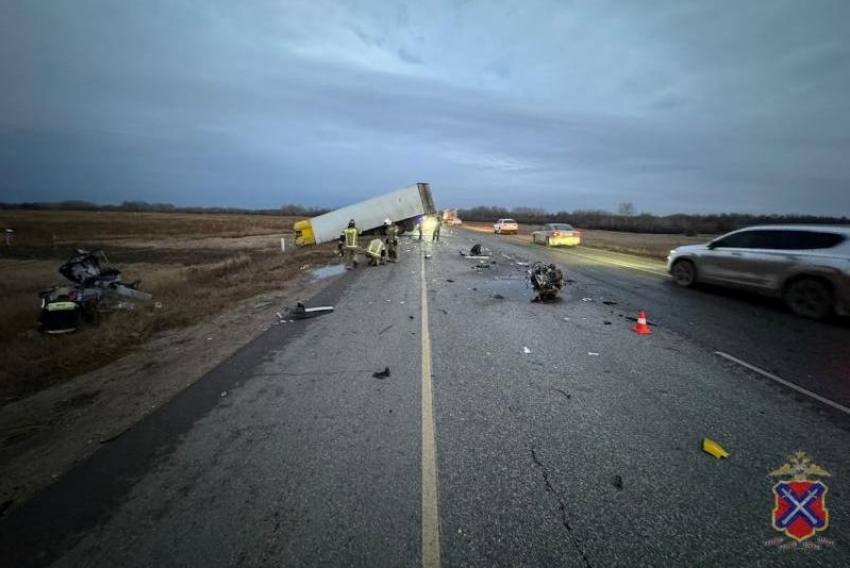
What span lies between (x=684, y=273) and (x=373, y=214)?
705 inches

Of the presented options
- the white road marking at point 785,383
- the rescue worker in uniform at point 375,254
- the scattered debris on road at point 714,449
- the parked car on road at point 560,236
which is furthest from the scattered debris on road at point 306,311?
Answer: the parked car on road at point 560,236

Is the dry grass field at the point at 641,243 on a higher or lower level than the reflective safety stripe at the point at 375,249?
higher

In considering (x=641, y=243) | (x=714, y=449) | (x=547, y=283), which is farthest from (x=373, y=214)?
(x=641, y=243)

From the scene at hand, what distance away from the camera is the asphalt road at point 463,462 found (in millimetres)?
2240

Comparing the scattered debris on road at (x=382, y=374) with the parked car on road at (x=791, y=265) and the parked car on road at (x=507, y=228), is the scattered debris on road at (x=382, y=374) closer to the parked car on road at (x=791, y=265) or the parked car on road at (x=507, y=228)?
the parked car on road at (x=791, y=265)

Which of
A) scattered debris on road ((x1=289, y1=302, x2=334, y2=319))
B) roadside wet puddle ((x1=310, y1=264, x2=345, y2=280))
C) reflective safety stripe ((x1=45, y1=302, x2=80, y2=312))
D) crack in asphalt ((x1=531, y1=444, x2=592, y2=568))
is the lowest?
crack in asphalt ((x1=531, y1=444, x2=592, y2=568))

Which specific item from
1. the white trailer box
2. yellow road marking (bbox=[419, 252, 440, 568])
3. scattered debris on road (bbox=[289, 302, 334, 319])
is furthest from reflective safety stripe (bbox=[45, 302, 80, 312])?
the white trailer box

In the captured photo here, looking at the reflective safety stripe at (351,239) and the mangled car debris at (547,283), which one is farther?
the reflective safety stripe at (351,239)

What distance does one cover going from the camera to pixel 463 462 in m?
2.97

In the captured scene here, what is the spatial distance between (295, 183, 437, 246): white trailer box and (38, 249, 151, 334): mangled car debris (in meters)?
15.4

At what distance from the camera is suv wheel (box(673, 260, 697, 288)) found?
10305mm

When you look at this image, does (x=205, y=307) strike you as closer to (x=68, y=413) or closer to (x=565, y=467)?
(x=68, y=413)

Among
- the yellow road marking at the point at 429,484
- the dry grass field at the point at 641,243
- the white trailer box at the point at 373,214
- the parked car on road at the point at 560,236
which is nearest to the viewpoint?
the yellow road marking at the point at 429,484

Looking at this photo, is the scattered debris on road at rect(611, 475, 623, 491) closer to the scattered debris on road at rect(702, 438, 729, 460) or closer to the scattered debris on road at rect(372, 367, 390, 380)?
the scattered debris on road at rect(702, 438, 729, 460)
